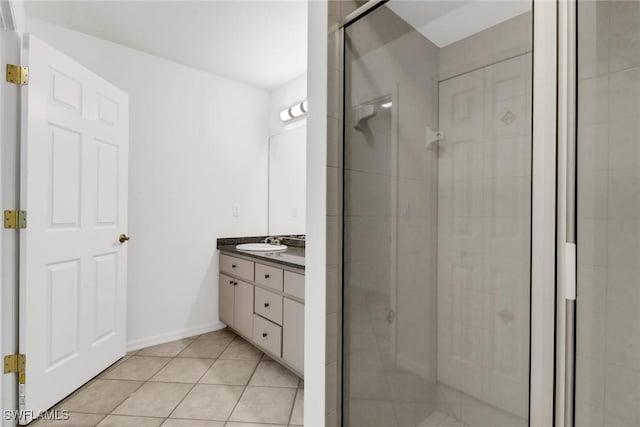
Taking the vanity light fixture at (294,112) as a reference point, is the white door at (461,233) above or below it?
below

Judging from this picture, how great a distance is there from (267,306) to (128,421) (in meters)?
1.02

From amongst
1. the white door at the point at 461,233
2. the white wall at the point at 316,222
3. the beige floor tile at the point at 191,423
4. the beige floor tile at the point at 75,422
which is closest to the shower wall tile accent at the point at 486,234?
the white door at the point at 461,233

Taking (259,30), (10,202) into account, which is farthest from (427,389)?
(259,30)

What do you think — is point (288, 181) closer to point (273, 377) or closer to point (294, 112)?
point (294, 112)

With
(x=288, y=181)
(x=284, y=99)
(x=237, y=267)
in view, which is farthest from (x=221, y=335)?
(x=284, y=99)

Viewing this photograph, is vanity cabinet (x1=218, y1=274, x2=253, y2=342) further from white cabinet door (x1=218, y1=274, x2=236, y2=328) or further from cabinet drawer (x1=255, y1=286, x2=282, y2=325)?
cabinet drawer (x1=255, y1=286, x2=282, y2=325)

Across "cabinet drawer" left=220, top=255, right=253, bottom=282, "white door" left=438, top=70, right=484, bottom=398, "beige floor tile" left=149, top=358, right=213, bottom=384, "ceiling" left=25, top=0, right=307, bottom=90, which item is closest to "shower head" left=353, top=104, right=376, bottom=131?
"white door" left=438, top=70, right=484, bottom=398

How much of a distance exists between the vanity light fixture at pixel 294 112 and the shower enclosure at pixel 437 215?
166cm

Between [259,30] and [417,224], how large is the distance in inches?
79.0

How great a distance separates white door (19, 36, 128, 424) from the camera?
180 cm

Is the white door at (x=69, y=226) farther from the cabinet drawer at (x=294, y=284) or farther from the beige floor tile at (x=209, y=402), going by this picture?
the cabinet drawer at (x=294, y=284)

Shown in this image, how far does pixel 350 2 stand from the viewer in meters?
1.44

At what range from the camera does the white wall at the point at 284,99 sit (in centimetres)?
315

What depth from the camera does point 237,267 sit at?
2895 mm
